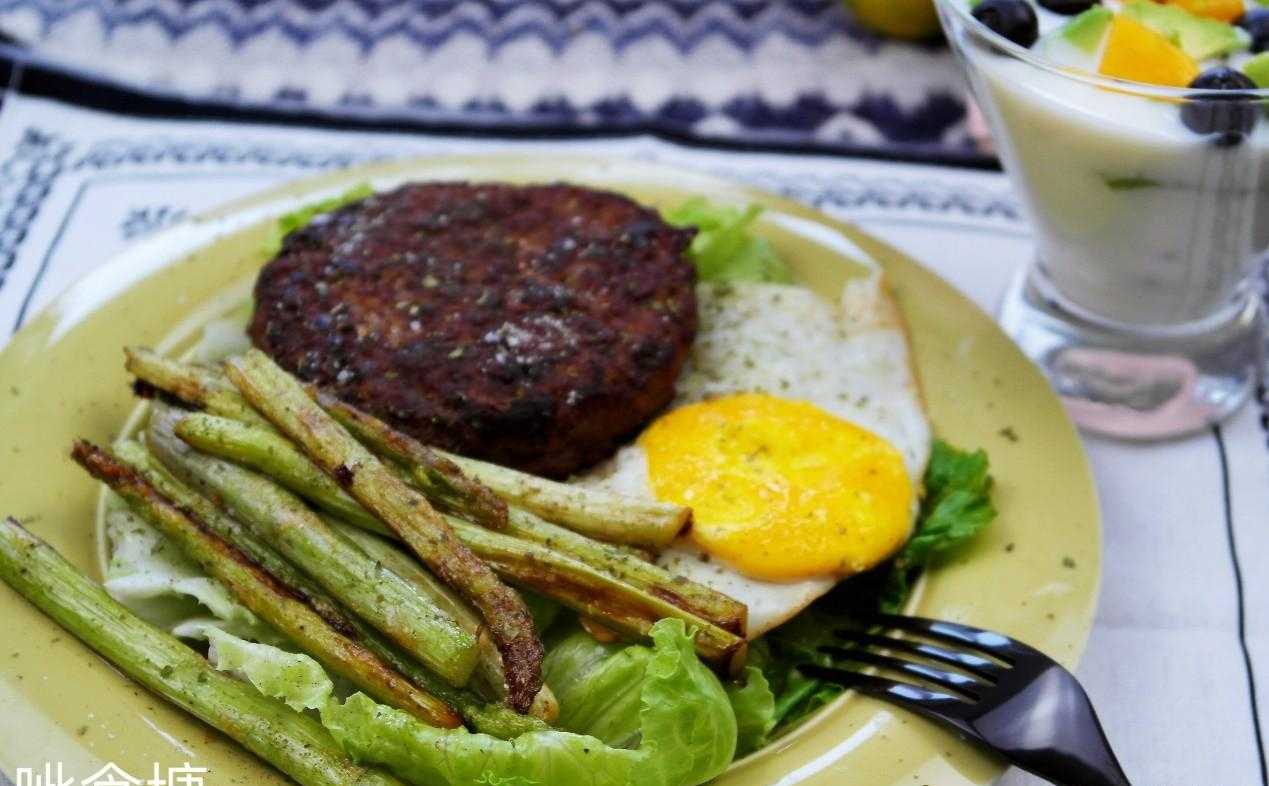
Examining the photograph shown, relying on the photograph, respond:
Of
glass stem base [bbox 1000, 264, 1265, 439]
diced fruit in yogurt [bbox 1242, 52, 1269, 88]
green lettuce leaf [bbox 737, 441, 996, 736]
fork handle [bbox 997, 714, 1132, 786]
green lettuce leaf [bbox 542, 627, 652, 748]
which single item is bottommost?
glass stem base [bbox 1000, 264, 1265, 439]

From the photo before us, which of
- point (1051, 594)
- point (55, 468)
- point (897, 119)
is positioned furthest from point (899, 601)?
point (897, 119)

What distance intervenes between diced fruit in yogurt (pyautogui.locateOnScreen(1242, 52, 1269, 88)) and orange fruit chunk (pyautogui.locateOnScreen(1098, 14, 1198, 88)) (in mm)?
157

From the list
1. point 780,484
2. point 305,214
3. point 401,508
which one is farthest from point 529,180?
point 401,508

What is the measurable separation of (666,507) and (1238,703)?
1778mm

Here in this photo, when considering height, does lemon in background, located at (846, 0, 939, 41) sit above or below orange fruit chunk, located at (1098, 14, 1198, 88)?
below

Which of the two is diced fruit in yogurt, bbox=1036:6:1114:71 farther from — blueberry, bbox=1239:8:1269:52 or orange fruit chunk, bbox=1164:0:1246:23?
blueberry, bbox=1239:8:1269:52

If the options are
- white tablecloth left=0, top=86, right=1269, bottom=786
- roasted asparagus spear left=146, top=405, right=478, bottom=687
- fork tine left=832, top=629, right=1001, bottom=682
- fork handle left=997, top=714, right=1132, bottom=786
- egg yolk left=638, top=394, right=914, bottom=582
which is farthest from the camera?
white tablecloth left=0, top=86, right=1269, bottom=786

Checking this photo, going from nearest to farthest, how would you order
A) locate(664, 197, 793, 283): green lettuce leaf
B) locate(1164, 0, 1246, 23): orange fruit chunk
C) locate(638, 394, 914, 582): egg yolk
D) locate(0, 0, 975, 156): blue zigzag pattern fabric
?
locate(638, 394, 914, 582): egg yolk
locate(1164, 0, 1246, 23): orange fruit chunk
locate(664, 197, 793, 283): green lettuce leaf
locate(0, 0, 975, 156): blue zigzag pattern fabric

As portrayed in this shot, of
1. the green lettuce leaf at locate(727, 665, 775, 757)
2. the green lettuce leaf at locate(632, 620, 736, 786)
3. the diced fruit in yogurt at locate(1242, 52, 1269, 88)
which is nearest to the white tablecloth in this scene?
the green lettuce leaf at locate(727, 665, 775, 757)

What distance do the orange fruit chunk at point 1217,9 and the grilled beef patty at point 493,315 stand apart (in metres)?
1.84

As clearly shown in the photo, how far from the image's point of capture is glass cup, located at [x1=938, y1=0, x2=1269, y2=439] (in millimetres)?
4180

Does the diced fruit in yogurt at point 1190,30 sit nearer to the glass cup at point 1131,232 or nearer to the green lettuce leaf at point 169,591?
the glass cup at point 1131,232

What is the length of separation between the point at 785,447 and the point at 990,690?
986 mm

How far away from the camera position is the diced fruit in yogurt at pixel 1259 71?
13.7 ft
